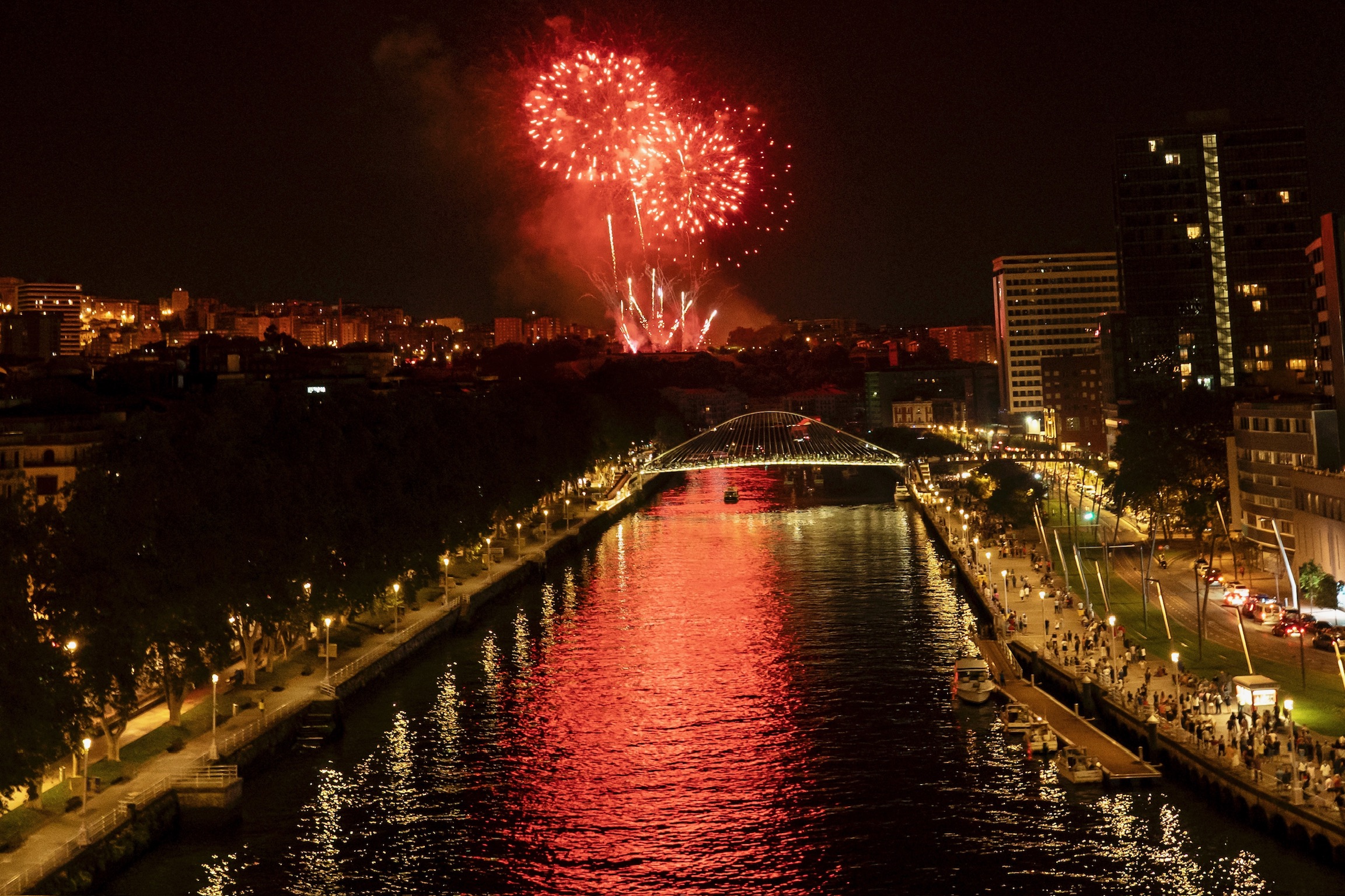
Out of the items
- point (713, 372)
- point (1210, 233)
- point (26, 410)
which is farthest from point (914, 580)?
point (713, 372)

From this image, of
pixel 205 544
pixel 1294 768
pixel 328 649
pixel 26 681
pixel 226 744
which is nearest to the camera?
pixel 26 681

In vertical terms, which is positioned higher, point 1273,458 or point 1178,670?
point 1273,458

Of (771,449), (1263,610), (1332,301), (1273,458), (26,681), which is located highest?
(1332,301)

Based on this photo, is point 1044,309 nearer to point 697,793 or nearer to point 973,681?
point 973,681

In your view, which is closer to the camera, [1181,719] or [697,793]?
[697,793]

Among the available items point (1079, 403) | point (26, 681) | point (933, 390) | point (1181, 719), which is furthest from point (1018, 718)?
point (933, 390)

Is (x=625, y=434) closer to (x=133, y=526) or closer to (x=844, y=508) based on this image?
(x=844, y=508)
